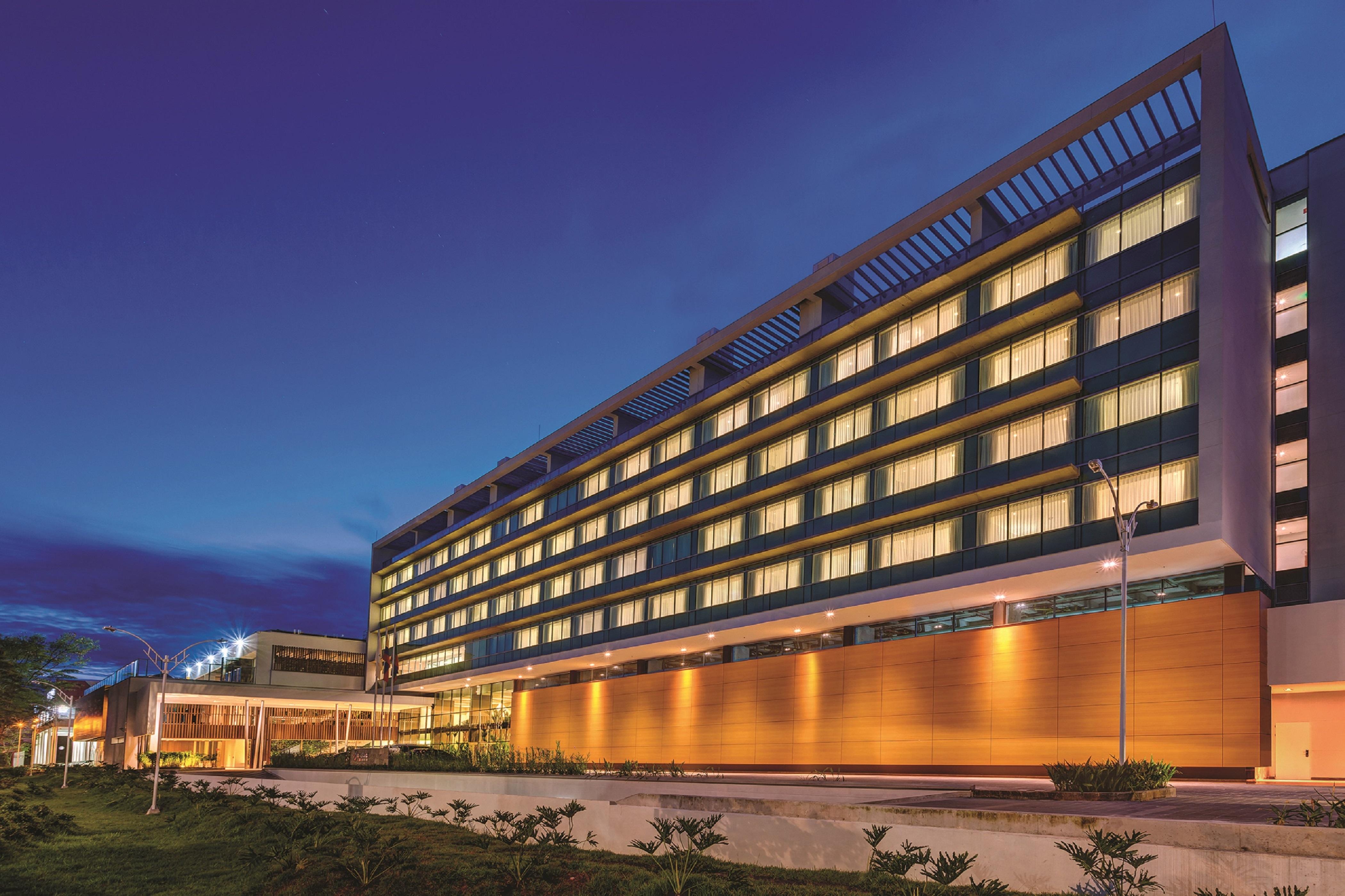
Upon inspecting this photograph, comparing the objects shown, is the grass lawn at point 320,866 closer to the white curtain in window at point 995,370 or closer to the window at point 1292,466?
the white curtain in window at point 995,370

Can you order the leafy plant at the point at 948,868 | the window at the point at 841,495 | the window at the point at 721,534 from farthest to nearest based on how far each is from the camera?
the window at the point at 721,534, the window at the point at 841,495, the leafy plant at the point at 948,868

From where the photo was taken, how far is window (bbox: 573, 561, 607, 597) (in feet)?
236

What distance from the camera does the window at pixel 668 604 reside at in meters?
62.5

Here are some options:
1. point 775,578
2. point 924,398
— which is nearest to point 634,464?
point 775,578

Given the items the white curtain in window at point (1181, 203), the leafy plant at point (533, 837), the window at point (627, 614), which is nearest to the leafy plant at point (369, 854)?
the leafy plant at point (533, 837)

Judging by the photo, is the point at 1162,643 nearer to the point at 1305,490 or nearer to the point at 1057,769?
the point at 1305,490

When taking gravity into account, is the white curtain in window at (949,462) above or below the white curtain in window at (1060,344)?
Result: below

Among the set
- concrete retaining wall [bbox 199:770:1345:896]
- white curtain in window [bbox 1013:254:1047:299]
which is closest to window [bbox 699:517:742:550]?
white curtain in window [bbox 1013:254:1047:299]

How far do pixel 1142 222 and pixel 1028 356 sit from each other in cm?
678

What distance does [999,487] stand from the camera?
42.3 m

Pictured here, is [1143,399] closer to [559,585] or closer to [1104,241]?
[1104,241]

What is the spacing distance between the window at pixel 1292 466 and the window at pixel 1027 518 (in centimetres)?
996

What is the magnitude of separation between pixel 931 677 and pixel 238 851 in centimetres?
3009

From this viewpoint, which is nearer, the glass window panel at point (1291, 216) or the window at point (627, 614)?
the glass window panel at point (1291, 216)
